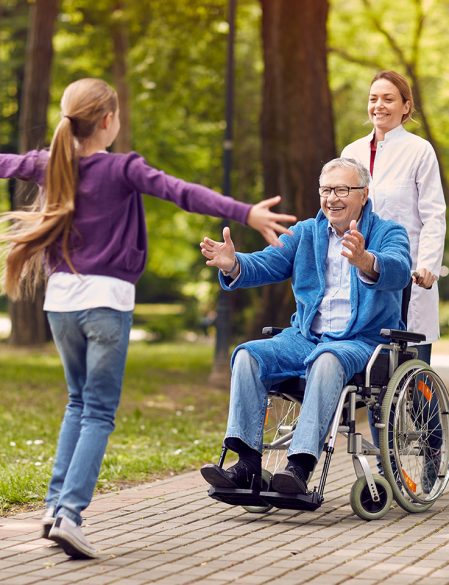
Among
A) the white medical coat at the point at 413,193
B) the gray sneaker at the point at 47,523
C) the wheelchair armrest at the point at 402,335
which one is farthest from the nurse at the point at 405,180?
the gray sneaker at the point at 47,523

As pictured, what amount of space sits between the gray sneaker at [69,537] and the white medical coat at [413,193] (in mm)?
2529

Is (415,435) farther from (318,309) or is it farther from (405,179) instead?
(405,179)

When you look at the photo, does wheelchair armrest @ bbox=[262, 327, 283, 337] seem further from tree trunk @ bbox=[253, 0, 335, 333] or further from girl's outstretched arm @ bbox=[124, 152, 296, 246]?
tree trunk @ bbox=[253, 0, 335, 333]

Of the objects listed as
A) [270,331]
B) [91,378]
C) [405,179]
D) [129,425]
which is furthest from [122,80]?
[91,378]

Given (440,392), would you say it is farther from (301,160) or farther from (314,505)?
(301,160)

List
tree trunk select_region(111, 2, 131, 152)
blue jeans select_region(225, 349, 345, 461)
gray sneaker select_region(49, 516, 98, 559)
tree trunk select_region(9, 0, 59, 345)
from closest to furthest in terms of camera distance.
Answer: gray sneaker select_region(49, 516, 98, 559), blue jeans select_region(225, 349, 345, 461), tree trunk select_region(9, 0, 59, 345), tree trunk select_region(111, 2, 131, 152)

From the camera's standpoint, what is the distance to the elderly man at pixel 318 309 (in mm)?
6164

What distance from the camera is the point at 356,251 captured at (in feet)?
19.9

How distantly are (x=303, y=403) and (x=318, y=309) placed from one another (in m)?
0.60

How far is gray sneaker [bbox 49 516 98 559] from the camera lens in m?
5.17

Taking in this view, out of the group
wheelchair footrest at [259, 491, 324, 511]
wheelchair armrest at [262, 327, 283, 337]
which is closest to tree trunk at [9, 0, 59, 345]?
wheelchair armrest at [262, 327, 283, 337]

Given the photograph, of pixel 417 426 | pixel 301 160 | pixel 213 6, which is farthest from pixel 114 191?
pixel 213 6

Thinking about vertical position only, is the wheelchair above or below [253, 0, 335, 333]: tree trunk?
below

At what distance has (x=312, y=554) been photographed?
5.45 meters
